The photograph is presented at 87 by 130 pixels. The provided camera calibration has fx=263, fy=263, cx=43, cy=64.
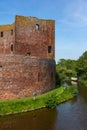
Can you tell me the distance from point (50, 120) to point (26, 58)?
871cm

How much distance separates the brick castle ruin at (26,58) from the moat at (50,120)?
3840 mm

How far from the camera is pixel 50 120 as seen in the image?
84.7 ft

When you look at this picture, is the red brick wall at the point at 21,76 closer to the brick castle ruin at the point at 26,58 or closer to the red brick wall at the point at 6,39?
the brick castle ruin at the point at 26,58

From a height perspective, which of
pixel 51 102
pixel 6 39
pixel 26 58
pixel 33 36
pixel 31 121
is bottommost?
pixel 31 121

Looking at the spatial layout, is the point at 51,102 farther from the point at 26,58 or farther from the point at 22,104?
the point at 26,58

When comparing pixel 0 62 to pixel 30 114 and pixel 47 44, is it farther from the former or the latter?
pixel 47 44

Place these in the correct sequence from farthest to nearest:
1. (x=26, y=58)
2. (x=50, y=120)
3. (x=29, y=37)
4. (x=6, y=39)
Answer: (x=6, y=39), (x=29, y=37), (x=26, y=58), (x=50, y=120)

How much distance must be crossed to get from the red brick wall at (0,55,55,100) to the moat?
3.46 metres

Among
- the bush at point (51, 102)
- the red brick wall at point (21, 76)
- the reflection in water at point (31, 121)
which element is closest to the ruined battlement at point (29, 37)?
the red brick wall at point (21, 76)

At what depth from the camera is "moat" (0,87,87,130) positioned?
23578 millimetres

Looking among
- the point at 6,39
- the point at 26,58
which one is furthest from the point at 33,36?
the point at 26,58

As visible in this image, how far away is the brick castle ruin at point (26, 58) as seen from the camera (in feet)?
96.7

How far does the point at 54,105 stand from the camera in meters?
30.5

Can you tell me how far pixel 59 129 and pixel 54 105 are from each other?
25.1 feet
